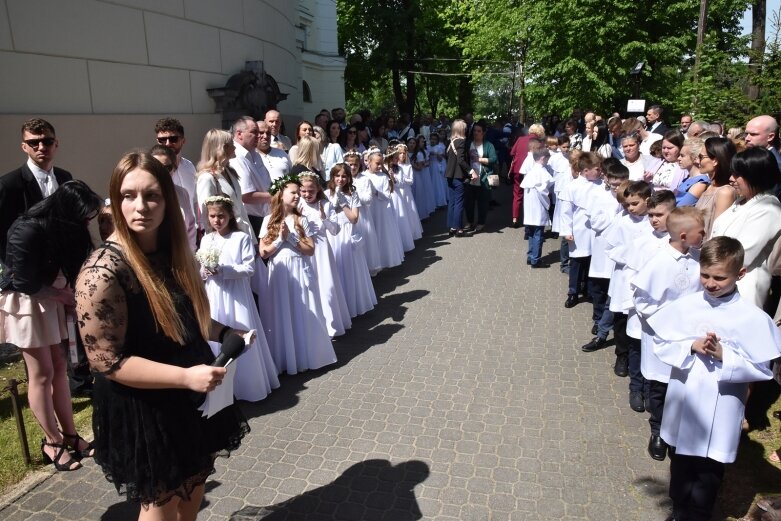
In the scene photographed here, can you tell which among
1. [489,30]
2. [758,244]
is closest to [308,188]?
[758,244]

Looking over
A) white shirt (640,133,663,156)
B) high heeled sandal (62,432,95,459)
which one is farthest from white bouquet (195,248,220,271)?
white shirt (640,133,663,156)

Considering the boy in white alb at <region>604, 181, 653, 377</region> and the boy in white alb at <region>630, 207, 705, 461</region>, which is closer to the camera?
the boy in white alb at <region>630, 207, 705, 461</region>

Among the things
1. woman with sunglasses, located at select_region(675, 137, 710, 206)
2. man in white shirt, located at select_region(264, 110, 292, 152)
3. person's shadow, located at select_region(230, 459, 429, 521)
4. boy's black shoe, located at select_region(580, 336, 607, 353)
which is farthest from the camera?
man in white shirt, located at select_region(264, 110, 292, 152)

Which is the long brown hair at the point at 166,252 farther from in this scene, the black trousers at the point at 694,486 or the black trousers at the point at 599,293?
the black trousers at the point at 599,293

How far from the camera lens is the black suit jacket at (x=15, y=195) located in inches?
161

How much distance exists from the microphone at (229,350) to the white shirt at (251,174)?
13.4 ft

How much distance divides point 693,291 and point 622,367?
168cm

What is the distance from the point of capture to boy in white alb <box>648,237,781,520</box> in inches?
117

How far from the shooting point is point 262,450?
166 inches

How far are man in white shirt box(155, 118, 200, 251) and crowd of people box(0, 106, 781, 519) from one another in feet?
0.06

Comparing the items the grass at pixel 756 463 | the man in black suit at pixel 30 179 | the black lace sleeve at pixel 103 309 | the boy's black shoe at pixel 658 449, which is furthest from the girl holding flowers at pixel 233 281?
the grass at pixel 756 463

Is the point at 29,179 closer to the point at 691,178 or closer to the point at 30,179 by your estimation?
the point at 30,179

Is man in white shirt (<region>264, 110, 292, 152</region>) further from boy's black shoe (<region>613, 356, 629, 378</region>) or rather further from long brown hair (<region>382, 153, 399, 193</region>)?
boy's black shoe (<region>613, 356, 629, 378</region>)

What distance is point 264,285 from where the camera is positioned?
5609 mm
